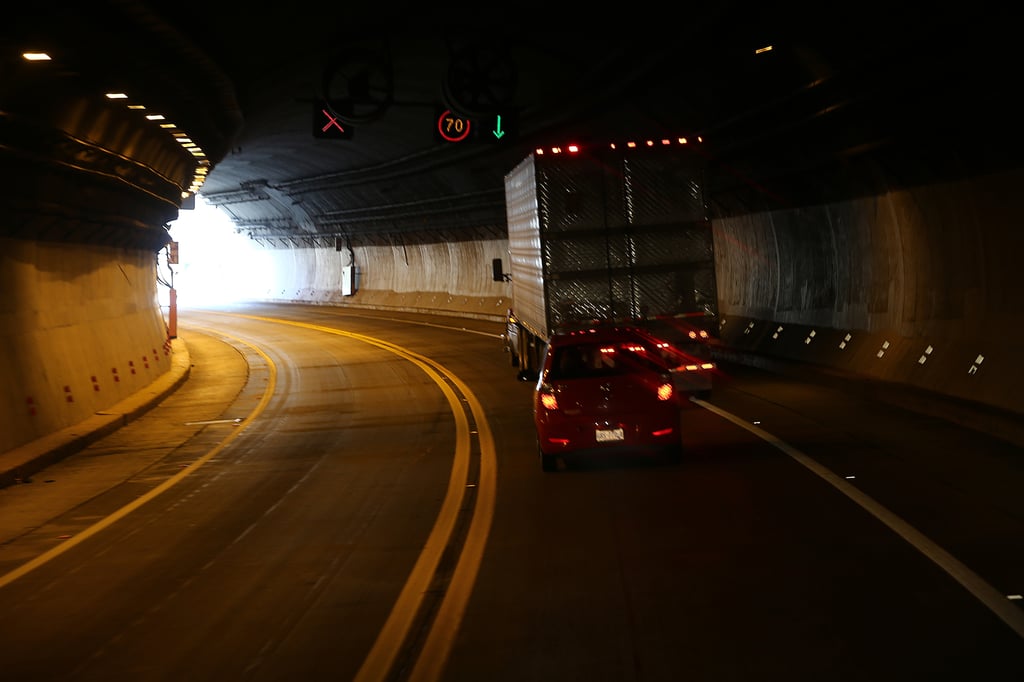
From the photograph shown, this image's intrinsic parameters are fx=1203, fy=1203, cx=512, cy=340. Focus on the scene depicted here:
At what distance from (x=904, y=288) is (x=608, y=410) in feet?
30.2

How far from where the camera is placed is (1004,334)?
1694 centimetres

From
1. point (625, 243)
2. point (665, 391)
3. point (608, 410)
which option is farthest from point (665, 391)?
point (625, 243)

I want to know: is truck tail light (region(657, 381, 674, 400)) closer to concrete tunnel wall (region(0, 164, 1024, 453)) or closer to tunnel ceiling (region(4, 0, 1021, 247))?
concrete tunnel wall (region(0, 164, 1024, 453))

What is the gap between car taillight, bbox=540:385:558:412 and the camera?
46.2ft

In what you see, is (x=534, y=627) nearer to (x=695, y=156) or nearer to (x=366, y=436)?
(x=366, y=436)

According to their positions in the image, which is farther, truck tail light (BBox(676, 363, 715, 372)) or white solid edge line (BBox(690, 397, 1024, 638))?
truck tail light (BBox(676, 363, 715, 372))

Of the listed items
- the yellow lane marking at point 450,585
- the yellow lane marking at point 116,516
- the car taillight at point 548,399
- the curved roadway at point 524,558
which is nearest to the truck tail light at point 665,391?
the curved roadway at point 524,558

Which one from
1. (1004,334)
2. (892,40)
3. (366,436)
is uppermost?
(892,40)

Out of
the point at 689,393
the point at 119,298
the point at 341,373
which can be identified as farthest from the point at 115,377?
the point at 689,393

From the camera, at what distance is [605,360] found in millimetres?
14852

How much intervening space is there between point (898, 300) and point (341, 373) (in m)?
15.3

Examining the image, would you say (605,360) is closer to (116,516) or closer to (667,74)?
(116,516)

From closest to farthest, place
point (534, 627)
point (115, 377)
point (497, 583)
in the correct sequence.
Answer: point (534, 627) < point (497, 583) < point (115, 377)

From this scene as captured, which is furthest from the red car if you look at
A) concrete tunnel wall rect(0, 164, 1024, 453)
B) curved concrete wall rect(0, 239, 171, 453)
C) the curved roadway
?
curved concrete wall rect(0, 239, 171, 453)
